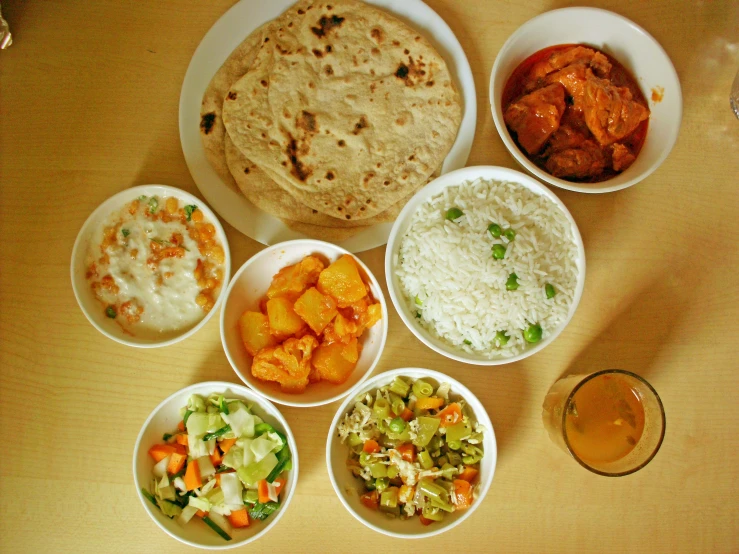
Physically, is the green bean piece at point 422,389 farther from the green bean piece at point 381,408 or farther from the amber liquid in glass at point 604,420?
the amber liquid in glass at point 604,420

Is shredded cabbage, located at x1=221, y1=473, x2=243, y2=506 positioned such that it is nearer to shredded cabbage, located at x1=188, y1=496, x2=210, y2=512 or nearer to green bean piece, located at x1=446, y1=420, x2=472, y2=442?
shredded cabbage, located at x1=188, y1=496, x2=210, y2=512

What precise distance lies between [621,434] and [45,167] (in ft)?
8.39

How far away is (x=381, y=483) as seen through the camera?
2.11m

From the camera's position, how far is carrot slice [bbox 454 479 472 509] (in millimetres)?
2068

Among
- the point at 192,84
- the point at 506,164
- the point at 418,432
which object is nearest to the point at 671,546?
the point at 418,432

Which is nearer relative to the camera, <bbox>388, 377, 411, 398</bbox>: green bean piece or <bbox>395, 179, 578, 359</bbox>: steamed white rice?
<bbox>395, 179, 578, 359</bbox>: steamed white rice

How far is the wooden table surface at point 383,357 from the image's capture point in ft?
7.35

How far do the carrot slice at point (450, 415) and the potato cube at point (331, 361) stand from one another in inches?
16.6

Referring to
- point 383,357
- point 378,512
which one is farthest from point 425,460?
point 383,357

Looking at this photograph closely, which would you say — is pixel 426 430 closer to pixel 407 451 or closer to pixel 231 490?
pixel 407 451

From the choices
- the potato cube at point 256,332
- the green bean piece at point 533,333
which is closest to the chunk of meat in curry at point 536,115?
the green bean piece at point 533,333

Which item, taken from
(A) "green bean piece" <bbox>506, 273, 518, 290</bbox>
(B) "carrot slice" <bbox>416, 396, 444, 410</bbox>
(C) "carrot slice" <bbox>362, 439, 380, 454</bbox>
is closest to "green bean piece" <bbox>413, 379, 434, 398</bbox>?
(B) "carrot slice" <bbox>416, 396, 444, 410</bbox>

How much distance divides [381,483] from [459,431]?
37 centimetres

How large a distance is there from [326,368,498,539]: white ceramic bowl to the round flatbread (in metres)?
0.68
